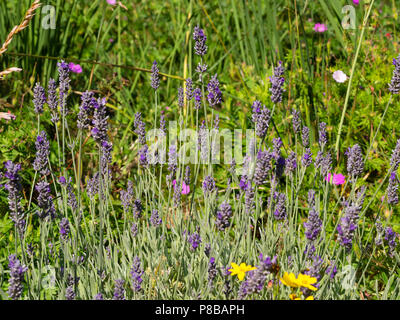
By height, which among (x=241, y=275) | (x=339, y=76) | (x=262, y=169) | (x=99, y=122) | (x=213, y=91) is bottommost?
(x=241, y=275)

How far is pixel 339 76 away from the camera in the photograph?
311 centimetres

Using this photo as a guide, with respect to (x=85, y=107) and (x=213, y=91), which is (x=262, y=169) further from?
(x=85, y=107)

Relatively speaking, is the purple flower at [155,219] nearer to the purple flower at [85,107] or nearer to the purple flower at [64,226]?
the purple flower at [64,226]

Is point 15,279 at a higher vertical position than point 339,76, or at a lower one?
lower

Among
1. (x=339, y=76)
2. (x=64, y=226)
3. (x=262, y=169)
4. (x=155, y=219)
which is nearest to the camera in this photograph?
(x=262, y=169)

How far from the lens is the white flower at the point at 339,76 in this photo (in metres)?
3.09

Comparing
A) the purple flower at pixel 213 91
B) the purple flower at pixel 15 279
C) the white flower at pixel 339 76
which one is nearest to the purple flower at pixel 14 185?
the purple flower at pixel 15 279

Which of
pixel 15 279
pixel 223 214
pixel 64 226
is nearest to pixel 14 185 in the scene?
pixel 15 279

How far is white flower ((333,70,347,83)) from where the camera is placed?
122 inches

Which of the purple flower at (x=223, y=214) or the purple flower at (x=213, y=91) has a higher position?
the purple flower at (x=213, y=91)

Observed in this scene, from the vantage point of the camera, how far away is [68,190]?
209cm
